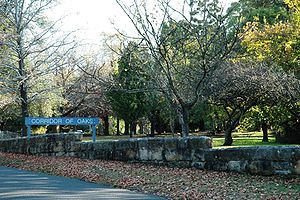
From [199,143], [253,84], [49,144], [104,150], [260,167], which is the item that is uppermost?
[253,84]

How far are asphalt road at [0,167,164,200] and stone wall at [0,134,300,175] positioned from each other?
2.85 metres

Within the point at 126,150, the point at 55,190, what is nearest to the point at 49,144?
the point at 126,150

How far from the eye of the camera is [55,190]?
27.7ft

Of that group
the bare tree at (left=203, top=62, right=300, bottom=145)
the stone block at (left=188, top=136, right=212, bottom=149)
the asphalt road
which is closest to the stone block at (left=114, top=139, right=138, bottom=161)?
the stone block at (left=188, top=136, right=212, bottom=149)

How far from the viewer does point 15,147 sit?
17.7 metres

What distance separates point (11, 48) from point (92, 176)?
10275 mm

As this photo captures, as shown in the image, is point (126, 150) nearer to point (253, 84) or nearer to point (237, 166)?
point (237, 166)

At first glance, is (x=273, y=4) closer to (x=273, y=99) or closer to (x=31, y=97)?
(x=273, y=99)

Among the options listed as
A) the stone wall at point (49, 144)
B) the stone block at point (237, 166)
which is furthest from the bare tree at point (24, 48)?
the stone block at point (237, 166)

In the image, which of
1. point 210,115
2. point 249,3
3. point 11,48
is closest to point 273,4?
point 249,3

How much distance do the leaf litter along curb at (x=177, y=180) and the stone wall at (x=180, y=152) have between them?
25 cm

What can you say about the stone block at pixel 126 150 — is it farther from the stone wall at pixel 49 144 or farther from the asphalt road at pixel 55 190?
the asphalt road at pixel 55 190

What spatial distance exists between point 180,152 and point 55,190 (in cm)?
407

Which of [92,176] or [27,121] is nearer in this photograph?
[92,176]
